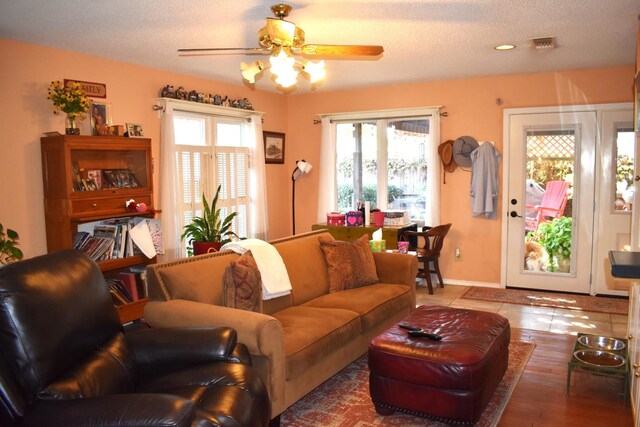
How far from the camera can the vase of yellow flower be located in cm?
405

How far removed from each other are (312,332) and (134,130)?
9.42 feet

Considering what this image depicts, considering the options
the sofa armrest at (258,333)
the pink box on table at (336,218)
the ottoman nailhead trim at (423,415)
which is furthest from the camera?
the pink box on table at (336,218)

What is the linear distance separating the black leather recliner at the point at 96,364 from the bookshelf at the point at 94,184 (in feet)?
6.00

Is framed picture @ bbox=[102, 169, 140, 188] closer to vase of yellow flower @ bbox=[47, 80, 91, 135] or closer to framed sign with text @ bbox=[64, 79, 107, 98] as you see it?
vase of yellow flower @ bbox=[47, 80, 91, 135]

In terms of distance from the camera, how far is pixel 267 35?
312 cm

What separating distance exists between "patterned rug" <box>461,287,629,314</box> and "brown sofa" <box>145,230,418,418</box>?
1.71m

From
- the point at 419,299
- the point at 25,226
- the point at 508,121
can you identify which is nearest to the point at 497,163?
the point at 508,121

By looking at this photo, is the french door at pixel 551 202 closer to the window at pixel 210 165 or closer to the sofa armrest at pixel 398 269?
the sofa armrest at pixel 398 269

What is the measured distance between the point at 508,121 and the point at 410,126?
1.17 m

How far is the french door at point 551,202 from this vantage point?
222 inches

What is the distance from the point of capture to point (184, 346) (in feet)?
8.11

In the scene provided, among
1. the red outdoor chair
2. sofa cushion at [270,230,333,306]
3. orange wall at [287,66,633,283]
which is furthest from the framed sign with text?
the red outdoor chair

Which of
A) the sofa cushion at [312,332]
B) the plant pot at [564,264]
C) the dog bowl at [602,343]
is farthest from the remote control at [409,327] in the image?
the plant pot at [564,264]

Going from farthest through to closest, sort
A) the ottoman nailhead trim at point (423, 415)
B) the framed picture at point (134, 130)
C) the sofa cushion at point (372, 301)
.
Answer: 1. the framed picture at point (134, 130)
2. the sofa cushion at point (372, 301)
3. the ottoman nailhead trim at point (423, 415)
